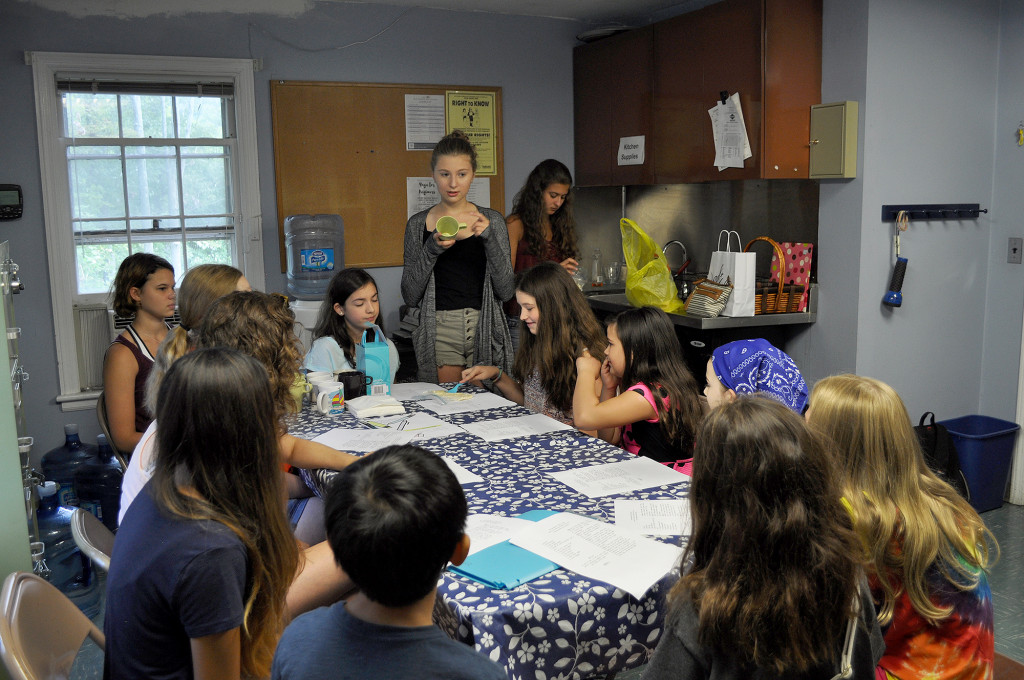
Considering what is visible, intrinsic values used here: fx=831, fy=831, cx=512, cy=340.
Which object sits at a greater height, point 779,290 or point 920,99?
point 920,99

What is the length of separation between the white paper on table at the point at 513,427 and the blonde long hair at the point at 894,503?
109cm

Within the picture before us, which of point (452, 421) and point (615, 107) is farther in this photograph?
point (615, 107)

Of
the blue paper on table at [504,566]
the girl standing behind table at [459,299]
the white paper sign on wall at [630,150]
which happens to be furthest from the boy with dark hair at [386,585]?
the white paper sign on wall at [630,150]

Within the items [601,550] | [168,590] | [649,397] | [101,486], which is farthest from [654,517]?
[101,486]

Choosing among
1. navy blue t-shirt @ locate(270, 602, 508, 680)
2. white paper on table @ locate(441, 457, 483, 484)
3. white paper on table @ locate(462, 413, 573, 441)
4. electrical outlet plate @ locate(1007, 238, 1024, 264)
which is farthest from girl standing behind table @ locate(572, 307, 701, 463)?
electrical outlet plate @ locate(1007, 238, 1024, 264)

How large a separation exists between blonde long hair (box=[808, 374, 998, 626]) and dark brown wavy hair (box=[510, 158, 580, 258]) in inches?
104

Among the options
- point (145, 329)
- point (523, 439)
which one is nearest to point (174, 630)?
point (523, 439)

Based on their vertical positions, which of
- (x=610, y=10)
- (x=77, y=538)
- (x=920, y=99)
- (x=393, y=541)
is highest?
(x=610, y=10)

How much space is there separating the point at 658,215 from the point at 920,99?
1.78 m

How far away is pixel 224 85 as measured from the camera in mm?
4289

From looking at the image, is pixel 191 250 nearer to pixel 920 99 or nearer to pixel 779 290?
pixel 779 290

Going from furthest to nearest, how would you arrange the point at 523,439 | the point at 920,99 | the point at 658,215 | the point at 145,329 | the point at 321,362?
the point at 658,215
the point at 920,99
the point at 321,362
the point at 145,329
the point at 523,439

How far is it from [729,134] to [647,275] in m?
0.78

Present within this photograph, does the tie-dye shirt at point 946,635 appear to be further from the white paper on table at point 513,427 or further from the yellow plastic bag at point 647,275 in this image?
the yellow plastic bag at point 647,275
